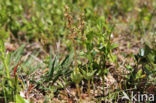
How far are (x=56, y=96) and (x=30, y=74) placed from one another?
381mm

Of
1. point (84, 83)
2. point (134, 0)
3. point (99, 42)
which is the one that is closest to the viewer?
point (99, 42)

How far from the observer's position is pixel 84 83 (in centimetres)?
216

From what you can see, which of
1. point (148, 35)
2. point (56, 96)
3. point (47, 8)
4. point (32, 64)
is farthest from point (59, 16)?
point (56, 96)

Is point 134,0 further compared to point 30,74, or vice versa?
point 134,0

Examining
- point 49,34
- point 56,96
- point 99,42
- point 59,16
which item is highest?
point 59,16

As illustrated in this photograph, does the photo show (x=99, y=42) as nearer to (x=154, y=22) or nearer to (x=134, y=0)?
(x=154, y=22)

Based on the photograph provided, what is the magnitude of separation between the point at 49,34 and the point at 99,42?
1367 mm

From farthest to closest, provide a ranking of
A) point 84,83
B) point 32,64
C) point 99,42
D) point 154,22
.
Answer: point 154,22 → point 32,64 → point 84,83 → point 99,42

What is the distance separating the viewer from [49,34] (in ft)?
10.4

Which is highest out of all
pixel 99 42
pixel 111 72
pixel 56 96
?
pixel 99 42

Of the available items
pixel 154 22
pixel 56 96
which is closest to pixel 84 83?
pixel 56 96

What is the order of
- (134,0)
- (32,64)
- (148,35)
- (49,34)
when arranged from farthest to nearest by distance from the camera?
(134,0) → (49,34) → (148,35) → (32,64)

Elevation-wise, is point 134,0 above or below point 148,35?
above

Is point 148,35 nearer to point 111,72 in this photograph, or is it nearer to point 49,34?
point 111,72
